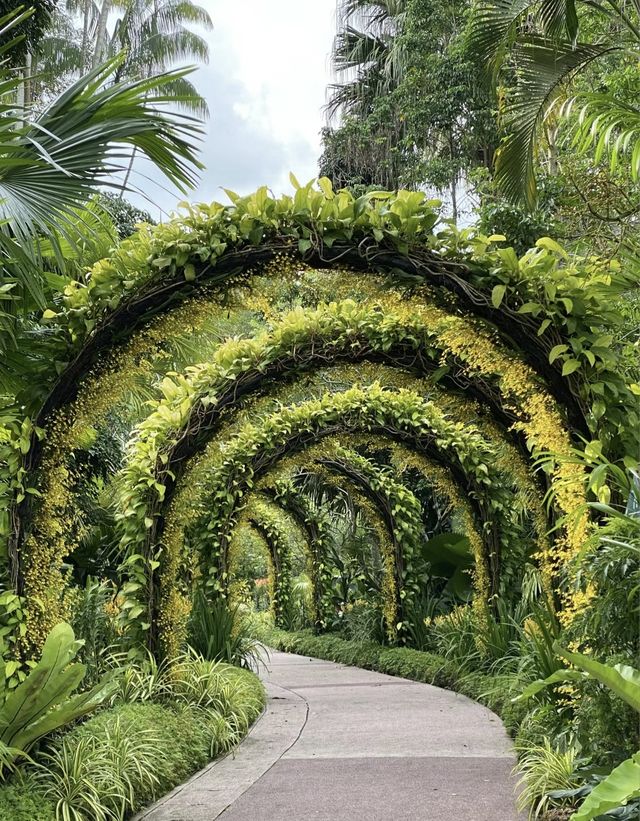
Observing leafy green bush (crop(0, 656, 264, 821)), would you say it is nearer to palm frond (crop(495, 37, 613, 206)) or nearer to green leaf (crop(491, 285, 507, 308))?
green leaf (crop(491, 285, 507, 308))

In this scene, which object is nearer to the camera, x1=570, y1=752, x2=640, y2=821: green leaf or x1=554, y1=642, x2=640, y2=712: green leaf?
x1=570, y1=752, x2=640, y2=821: green leaf

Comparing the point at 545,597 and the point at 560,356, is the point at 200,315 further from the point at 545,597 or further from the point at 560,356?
the point at 545,597

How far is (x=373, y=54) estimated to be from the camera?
664 inches

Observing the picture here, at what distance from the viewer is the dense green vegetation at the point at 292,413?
3721mm

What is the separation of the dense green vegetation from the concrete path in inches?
9.8

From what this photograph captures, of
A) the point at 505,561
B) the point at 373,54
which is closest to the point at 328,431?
the point at 505,561

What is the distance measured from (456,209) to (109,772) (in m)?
12.1

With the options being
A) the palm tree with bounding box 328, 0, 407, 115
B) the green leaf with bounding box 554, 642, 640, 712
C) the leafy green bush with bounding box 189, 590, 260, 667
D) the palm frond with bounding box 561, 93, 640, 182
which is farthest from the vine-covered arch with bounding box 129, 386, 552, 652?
the palm tree with bounding box 328, 0, 407, 115

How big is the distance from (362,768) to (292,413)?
183 inches

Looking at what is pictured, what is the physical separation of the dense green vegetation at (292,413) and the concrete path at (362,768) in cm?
25

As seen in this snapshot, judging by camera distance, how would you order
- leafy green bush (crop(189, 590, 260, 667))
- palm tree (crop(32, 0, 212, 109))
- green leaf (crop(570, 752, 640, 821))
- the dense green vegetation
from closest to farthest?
green leaf (crop(570, 752, 640, 821)), the dense green vegetation, leafy green bush (crop(189, 590, 260, 667)), palm tree (crop(32, 0, 212, 109))

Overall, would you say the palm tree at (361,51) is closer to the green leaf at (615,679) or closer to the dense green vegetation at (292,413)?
the dense green vegetation at (292,413)

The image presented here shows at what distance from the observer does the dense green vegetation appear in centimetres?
372

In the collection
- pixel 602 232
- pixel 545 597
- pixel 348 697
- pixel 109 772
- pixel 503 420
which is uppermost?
pixel 602 232
